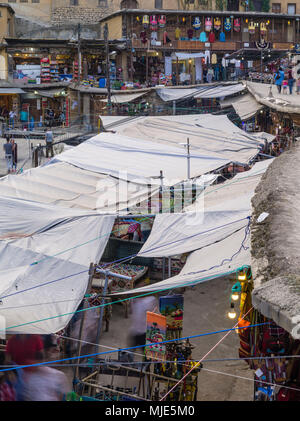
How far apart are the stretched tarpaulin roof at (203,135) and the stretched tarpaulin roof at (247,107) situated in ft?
3.35

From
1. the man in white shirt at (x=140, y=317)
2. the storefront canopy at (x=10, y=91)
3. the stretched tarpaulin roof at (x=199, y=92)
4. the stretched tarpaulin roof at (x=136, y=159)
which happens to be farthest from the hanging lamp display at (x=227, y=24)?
the man in white shirt at (x=140, y=317)

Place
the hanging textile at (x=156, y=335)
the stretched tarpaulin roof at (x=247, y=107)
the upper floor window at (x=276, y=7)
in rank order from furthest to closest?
the upper floor window at (x=276, y=7), the stretched tarpaulin roof at (x=247, y=107), the hanging textile at (x=156, y=335)

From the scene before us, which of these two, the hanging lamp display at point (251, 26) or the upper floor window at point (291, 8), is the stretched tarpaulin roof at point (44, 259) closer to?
the hanging lamp display at point (251, 26)

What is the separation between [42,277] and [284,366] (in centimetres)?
401

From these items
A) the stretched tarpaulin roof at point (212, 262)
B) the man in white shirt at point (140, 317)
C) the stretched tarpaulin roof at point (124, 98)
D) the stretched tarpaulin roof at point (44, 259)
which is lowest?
the man in white shirt at point (140, 317)

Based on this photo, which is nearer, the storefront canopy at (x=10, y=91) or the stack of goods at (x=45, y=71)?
the storefront canopy at (x=10, y=91)

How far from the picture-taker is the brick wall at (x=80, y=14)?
40625mm

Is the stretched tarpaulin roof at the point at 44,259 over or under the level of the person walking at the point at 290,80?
under

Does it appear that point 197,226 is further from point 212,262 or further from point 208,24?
point 208,24

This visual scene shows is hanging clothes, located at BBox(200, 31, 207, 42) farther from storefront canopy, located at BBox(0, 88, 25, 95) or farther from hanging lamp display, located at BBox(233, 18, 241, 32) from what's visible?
storefront canopy, located at BBox(0, 88, 25, 95)

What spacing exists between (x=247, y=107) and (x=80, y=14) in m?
22.4

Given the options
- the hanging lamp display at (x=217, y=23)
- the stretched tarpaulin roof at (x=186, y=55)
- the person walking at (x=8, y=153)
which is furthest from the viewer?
the hanging lamp display at (x=217, y=23)

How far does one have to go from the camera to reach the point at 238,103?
2361 cm
